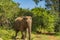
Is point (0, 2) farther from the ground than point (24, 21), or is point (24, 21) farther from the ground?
point (0, 2)

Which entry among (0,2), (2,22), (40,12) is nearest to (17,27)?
(0,2)

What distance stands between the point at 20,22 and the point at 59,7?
36.8 ft

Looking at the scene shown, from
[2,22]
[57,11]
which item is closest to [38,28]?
[57,11]

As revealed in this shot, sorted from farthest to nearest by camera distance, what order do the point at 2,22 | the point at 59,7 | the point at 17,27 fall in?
the point at 59,7 → the point at 2,22 → the point at 17,27

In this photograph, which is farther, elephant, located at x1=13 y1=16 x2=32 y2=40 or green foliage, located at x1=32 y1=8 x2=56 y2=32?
green foliage, located at x1=32 y1=8 x2=56 y2=32

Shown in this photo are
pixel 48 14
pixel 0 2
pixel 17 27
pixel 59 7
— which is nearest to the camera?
pixel 17 27

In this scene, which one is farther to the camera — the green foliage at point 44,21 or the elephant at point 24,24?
the green foliage at point 44,21

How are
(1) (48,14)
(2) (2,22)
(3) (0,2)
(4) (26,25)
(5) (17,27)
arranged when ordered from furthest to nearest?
(1) (48,14)
(2) (2,22)
(3) (0,2)
(5) (17,27)
(4) (26,25)

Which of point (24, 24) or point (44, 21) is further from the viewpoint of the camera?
point (44, 21)

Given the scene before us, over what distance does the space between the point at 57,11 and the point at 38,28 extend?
2.63 m

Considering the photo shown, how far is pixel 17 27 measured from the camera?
529 inches

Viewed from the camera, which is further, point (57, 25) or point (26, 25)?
point (57, 25)

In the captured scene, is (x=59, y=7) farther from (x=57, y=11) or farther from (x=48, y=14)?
(x=48, y=14)

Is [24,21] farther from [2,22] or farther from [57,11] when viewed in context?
[57,11]
